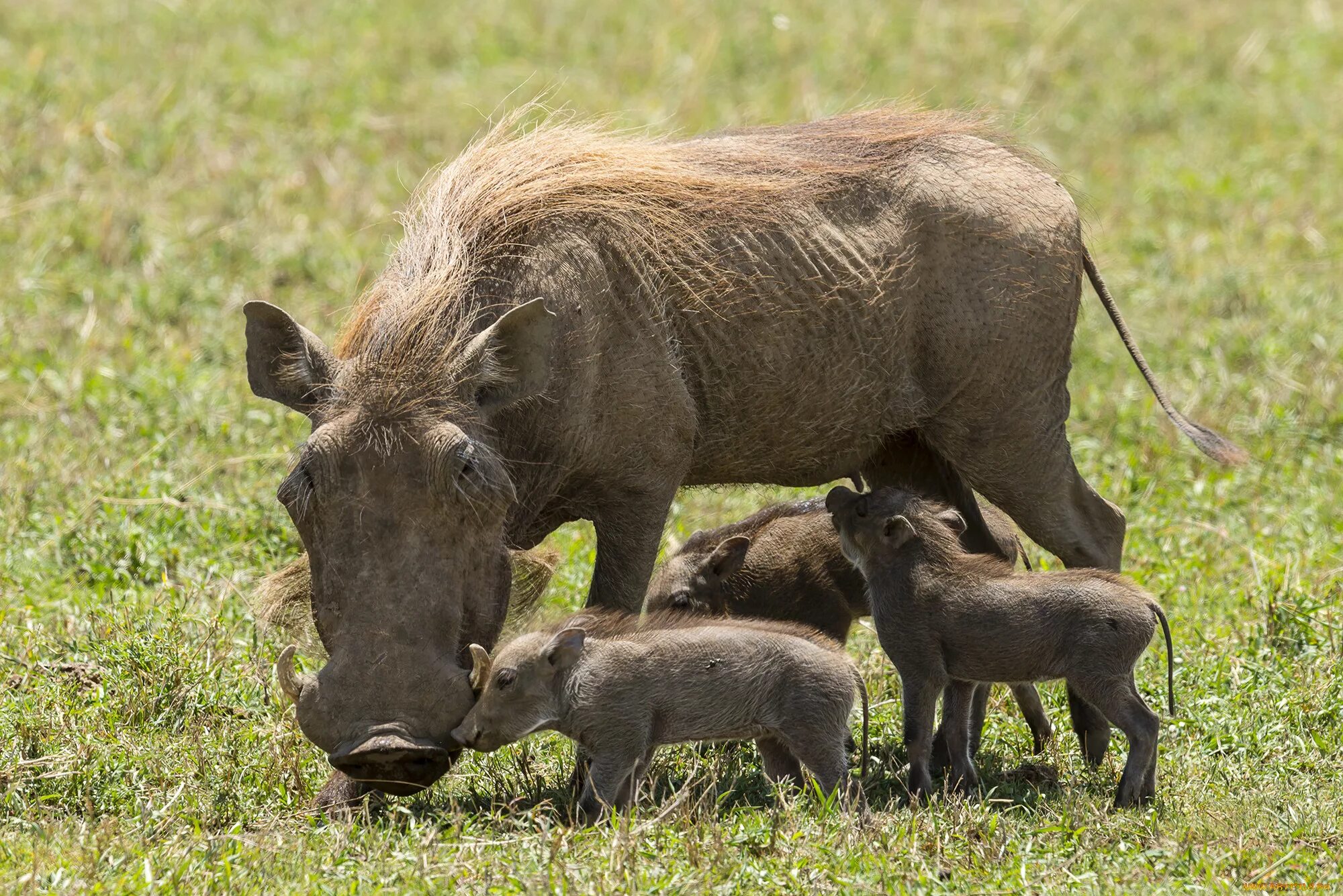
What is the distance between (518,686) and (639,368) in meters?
1.12

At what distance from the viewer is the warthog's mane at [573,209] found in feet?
15.8

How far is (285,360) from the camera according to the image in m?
4.84

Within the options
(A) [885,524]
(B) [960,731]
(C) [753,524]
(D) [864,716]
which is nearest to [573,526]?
(C) [753,524]

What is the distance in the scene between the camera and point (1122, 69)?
1412 centimetres

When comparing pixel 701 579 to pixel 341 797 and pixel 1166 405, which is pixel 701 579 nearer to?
pixel 341 797

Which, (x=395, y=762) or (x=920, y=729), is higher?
(x=395, y=762)

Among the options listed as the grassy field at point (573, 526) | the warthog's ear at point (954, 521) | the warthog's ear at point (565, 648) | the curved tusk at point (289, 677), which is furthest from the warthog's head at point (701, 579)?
the curved tusk at point (289, 677)

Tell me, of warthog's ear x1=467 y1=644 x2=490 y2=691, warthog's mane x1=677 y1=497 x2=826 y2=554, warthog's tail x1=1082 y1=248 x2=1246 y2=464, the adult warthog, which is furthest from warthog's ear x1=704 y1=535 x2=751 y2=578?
warthog's tail x1=1082 y1=248 x2=1246 y2=464

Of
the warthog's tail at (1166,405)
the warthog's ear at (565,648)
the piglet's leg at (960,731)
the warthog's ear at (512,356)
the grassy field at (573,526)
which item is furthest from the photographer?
the warthog's tail at (1166,405)

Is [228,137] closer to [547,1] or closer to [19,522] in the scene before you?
[547,1]

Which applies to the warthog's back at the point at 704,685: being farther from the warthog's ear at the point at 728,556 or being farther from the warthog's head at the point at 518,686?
the warthog's ear at the point at 728,556

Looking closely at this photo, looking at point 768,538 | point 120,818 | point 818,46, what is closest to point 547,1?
point 818,46

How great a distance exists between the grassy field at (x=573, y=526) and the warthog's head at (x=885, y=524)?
2.35 feet

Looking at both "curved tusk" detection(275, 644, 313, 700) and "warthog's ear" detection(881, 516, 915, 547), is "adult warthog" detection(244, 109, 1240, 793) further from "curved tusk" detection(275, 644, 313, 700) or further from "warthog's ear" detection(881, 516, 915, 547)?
"warthog's ear" detection(881, 516, 915, 547)
